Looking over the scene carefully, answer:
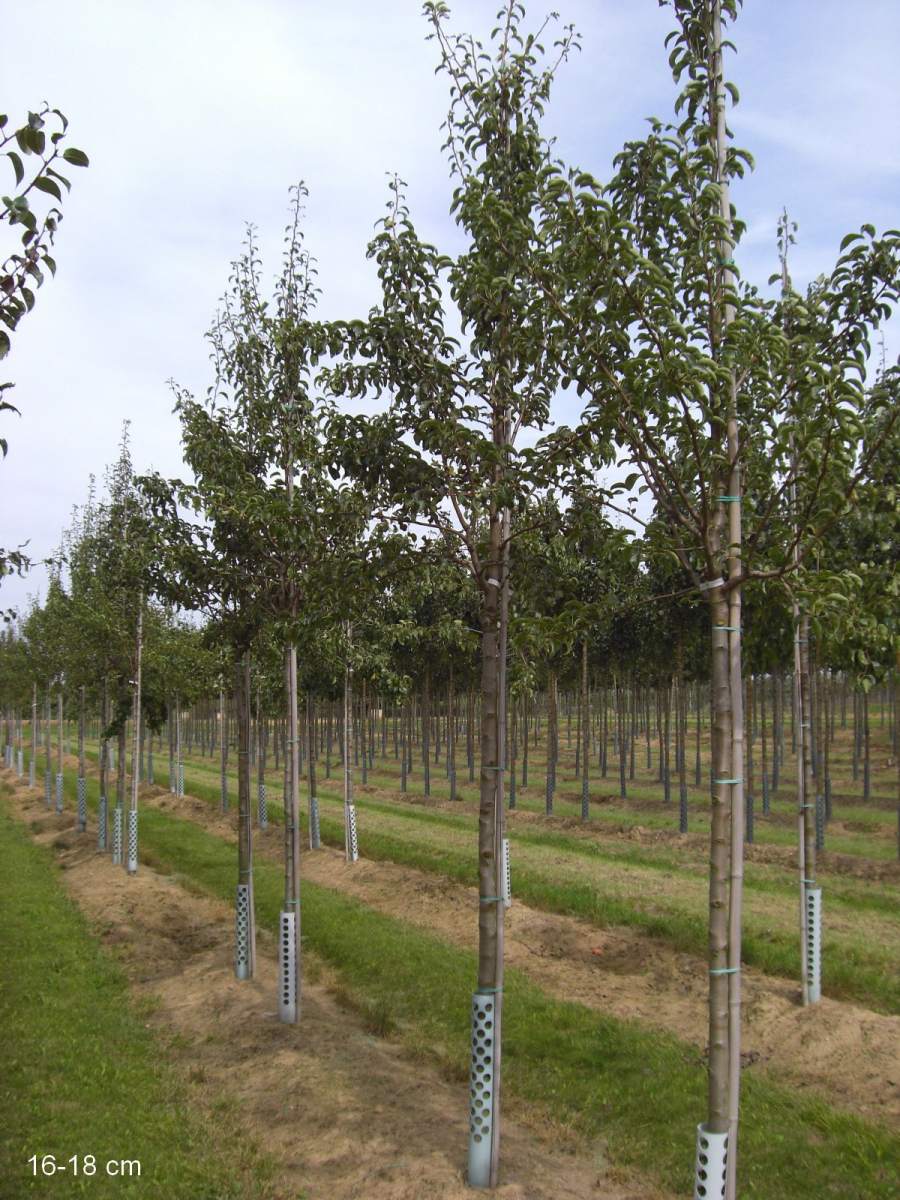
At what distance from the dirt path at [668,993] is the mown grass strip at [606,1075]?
1.49ft

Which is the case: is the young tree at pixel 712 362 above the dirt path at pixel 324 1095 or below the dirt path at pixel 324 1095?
above

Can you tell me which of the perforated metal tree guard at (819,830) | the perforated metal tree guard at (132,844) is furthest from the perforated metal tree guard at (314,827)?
the perforated metal tree guard at (819,830)

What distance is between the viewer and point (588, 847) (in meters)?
20.8

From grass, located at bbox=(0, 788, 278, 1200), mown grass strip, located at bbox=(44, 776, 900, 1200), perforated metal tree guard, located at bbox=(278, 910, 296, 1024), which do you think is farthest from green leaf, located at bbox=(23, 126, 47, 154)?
perforated metal tree guard, located at bbox=(278, 910, 296, 1024)

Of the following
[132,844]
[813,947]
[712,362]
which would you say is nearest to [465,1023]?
[813,947]

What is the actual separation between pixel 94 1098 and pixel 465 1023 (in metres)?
4.25

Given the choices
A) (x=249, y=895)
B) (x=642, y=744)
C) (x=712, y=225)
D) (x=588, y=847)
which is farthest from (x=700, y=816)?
(x=642, y=744)

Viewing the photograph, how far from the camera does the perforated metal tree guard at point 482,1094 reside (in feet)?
21.2

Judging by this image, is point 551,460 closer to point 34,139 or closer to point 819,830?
point 34,139

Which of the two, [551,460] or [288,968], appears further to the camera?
[288,968]

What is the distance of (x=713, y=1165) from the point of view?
187 inches

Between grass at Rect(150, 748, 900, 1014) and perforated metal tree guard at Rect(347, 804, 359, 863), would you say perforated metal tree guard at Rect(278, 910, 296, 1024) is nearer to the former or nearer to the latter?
grass at Rect(150, 748, 900, 1014)

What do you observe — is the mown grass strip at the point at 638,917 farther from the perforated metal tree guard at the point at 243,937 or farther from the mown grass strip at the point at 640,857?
the perforated metal tree guard at the point at 243,937

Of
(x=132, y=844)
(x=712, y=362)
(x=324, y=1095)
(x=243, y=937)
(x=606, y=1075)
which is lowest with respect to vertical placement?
(x=132, y=844)
